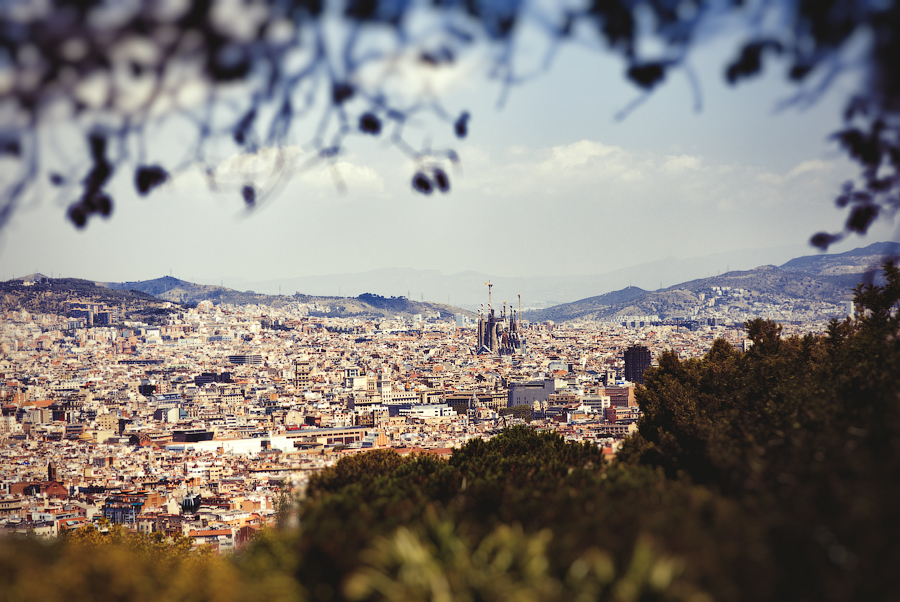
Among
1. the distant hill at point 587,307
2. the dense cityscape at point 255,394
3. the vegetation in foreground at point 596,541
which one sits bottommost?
the dense cityscape at point 255,394

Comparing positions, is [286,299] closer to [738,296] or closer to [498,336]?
[498,336]

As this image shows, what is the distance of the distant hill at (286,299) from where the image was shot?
120625 mm

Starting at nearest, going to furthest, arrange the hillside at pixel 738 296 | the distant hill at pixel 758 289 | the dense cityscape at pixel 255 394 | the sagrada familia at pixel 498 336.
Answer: the dense cityscape at pixel 255 394, the distant hill at pixel 758 289, the hillside at pixel 738 296, the sagrada familia at pixel 498 336

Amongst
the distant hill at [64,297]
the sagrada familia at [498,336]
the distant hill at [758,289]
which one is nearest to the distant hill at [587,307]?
the distant hill at [758,289]

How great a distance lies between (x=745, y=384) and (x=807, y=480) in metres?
8.49

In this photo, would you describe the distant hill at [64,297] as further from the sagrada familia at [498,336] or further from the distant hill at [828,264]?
the distant hill at [828,264]

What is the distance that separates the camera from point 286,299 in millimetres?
126438

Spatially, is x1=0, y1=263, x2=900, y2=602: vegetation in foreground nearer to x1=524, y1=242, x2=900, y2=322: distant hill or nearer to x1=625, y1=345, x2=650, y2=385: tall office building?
x1=524, y1=242, x2=900, y2=322: distant hill

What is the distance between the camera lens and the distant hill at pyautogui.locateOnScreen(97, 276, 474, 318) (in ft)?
396

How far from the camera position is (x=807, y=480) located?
10.3 ft

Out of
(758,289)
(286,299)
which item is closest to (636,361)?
(758,289)

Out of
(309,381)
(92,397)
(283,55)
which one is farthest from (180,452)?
(283,55)

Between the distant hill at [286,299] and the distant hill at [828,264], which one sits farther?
the distant hill at [286,299]

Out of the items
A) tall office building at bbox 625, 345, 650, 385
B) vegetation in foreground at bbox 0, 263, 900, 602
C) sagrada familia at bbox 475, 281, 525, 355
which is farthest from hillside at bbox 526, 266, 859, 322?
vegetation in foreground at bbox 0, 263, 900, 602
